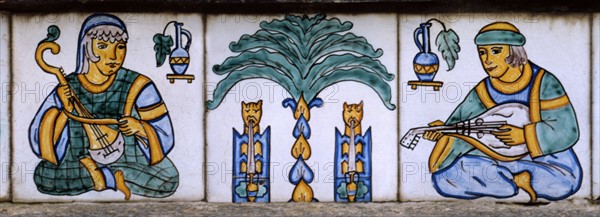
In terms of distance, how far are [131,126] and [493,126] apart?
3.71m

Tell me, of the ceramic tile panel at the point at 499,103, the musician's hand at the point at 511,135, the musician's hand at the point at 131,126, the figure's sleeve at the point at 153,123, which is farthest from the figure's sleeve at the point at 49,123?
the musician's hand at the point at 511,135

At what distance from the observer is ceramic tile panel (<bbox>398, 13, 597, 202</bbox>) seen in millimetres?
6746

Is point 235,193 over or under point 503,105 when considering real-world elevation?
under

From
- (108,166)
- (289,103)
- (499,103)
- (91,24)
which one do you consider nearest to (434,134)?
(499,103)

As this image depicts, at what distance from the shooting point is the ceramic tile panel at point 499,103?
6746 mm

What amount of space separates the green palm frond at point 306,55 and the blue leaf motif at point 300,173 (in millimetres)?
736

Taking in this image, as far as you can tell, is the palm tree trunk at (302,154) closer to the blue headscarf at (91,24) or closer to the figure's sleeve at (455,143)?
the figure's sleeve at (455,143)

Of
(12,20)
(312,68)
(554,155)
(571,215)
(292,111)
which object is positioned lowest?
(571,215)

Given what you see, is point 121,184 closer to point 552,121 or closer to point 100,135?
point 100,135

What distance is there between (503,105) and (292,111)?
2148 mm

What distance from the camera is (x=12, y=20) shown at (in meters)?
6.80

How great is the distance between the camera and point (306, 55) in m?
6.79

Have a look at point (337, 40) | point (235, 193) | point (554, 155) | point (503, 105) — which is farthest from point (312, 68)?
point (554, 155)

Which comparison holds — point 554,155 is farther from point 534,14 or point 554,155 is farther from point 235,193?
point 235,193
